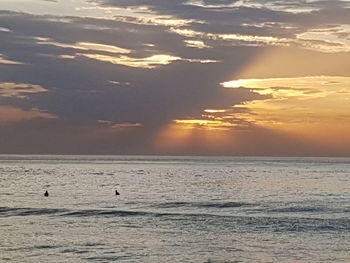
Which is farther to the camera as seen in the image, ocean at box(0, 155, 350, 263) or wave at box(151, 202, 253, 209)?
wave at box(151, 202, 253, 209)

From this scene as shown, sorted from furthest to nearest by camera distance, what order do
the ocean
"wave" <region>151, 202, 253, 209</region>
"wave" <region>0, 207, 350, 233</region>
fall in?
1. "wave" <region>151, 202, 253, 209</region>
2. "wave" <region>0, 207, 350, 233</region>
3. the ocean

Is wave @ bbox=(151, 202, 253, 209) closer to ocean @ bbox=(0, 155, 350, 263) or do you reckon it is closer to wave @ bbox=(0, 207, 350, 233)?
ocean @ bbox=(0, 155, 350, 263)

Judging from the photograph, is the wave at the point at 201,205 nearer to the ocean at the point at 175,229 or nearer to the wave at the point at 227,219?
the ocean at the point at 175,229

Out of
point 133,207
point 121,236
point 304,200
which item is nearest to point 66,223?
point 121,236

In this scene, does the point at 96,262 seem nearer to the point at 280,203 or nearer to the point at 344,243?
the point at 344,243

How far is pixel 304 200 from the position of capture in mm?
65938

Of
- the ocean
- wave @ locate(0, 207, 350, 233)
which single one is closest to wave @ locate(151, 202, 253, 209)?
the ocean

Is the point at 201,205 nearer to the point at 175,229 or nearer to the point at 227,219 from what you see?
the point at 227,219

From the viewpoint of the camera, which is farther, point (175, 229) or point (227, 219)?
point (227, 219)

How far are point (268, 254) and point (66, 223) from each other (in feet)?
60.1

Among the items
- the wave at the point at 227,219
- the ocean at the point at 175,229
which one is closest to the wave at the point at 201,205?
the ocean at the point at 175,229

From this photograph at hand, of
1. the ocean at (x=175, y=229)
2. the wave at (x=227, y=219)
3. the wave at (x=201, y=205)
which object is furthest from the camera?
the wave at (x=201, y=205)

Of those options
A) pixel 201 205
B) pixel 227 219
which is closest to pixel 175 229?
pixel 227 219

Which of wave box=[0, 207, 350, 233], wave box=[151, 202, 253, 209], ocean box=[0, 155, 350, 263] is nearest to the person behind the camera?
ocean box=[0, 155, 350, 263]
